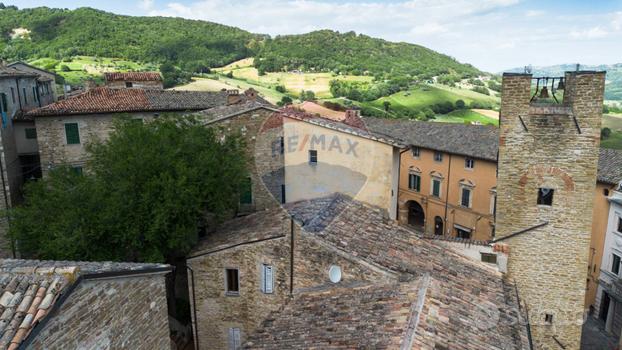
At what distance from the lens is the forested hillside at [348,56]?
8275 centimetres

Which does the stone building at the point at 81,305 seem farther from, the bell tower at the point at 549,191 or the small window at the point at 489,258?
the bell tower at the point at 549,191

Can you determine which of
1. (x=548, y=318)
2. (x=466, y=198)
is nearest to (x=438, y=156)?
(x=466, y=198)

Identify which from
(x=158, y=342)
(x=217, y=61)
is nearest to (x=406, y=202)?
(x=158, y=342)

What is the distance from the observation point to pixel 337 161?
18.1 metres

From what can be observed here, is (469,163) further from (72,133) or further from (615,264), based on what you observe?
(72,133)

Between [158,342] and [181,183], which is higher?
[181,183]

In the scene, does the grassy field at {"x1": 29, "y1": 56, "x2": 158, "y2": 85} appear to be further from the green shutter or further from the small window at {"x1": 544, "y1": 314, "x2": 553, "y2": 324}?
the small window at {"x1": 544, "y1": 314, "x2": 553, "y2": 324}

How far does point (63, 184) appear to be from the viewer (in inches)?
651

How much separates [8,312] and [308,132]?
13.5 m

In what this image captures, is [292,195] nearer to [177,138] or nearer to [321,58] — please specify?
[177,138]

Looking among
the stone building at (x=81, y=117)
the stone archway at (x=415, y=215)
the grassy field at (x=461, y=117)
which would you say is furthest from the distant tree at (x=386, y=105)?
the stone building at (x=81, y=117)

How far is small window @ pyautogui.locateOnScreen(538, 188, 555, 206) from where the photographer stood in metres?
13.8

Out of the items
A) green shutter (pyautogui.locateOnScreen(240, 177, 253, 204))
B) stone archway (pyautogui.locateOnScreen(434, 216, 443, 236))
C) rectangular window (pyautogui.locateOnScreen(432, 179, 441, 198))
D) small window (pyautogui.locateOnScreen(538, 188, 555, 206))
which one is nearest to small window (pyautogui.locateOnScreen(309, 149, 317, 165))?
green shutter (pyautogui.locateOnScreen(240, 177, 253, 204))

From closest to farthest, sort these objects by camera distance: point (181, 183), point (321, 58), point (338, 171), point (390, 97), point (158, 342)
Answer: point (158, 342), point (181, 183), point (338, 171), point (390, 97), point (321, 58)
